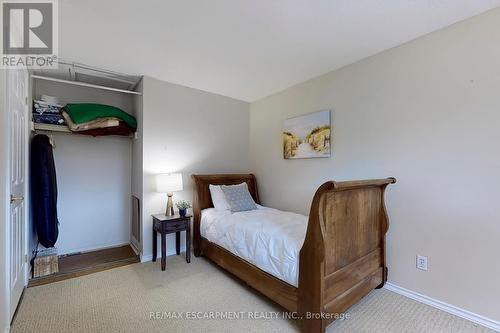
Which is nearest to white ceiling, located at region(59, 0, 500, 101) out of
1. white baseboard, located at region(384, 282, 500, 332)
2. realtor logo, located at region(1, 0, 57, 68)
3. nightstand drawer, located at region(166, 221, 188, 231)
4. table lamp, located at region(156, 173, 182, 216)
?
realtor logo, located at region(1, 0, 57, 68)

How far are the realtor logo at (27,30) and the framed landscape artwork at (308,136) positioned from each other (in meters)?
2.69

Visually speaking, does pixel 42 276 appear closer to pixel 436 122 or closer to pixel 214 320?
pixel 214 320

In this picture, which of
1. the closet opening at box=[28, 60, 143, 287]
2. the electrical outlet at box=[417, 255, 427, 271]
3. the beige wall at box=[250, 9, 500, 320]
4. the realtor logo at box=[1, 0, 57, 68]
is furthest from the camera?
the closet opening at box=[28, 60, 143, 287]

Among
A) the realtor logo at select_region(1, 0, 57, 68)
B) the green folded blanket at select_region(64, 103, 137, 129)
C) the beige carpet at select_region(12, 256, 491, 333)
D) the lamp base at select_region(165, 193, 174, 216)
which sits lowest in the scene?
the beige carpet at select_region(12, 256, 491, 333)

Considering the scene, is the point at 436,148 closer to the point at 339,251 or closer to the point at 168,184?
the point at 339,251

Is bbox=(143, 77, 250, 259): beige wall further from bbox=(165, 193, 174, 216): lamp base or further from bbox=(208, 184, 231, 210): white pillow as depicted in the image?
bbox=(208, 184, 231, 210): white pillow

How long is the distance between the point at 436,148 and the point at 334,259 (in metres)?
1.35

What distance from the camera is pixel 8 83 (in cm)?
167

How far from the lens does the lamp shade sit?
9.59 feet

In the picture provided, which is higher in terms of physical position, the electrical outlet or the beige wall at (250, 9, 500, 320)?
the beige wall at (250, 9, 500, 320)

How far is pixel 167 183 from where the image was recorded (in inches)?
115

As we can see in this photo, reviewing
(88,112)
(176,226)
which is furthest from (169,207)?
(88,112)

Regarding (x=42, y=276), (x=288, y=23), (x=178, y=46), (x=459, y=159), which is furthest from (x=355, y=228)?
(x=42, y=276)

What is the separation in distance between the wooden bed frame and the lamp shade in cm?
107
